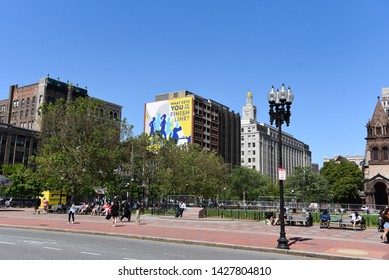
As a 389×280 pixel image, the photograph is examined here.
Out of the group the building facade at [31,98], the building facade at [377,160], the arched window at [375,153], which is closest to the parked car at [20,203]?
the building facade at [31,98]

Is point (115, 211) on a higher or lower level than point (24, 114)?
lower

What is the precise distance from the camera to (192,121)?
12238 centimetres

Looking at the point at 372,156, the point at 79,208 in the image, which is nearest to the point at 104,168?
the point at 79,208

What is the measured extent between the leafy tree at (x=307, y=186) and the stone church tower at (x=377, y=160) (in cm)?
845

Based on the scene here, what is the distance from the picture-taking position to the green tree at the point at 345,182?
80438 mm

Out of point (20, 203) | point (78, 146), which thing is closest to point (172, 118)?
point (20, 203)

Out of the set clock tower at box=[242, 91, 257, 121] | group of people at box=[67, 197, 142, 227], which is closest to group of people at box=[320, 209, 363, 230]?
group of people at box=[67, 197, 142, 227]

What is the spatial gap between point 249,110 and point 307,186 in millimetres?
117821

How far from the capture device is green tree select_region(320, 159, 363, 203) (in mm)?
80438

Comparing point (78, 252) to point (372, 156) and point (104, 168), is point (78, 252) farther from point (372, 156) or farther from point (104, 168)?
point (372, 156)

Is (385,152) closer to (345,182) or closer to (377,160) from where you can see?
(377,160)

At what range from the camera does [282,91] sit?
1642cm

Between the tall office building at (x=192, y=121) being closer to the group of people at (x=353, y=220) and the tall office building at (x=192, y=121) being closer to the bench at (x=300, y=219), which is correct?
the bench at (x=300, y=219)

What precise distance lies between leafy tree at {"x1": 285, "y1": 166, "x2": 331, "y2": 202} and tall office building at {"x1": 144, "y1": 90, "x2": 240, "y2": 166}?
198 feet
